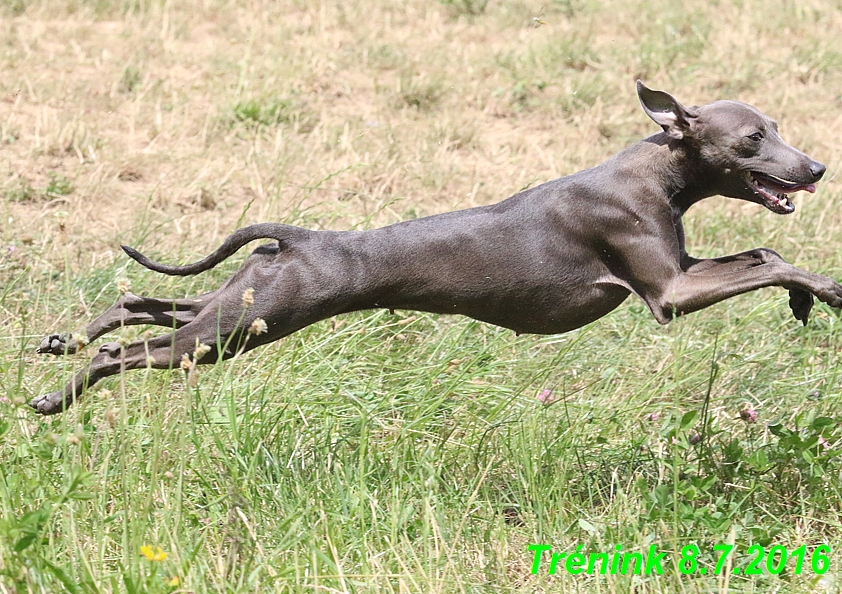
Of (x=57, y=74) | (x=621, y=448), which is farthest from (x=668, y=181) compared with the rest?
(x=57, y=74)

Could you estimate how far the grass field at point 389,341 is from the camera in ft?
13.8

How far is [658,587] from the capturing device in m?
4.09

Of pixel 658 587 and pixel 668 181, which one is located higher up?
pixel 668 181

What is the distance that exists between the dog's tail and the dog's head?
163cm

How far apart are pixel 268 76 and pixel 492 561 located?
217 inches

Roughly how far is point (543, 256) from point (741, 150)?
940 millimetres

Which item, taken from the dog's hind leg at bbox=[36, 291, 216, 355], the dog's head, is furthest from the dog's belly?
→ the dog's hind leg at bbox=[36, 291, 216, 355]

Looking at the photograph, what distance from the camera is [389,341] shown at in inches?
235

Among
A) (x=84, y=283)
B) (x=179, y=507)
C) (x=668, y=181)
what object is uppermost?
(x=668, y=181)

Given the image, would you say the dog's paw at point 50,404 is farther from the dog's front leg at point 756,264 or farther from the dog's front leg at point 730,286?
the dog's front leg at point 756,264

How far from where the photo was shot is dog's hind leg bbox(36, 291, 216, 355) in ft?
16.5

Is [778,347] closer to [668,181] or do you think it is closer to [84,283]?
[668,181]

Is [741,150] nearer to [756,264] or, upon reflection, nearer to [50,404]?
[756,264]

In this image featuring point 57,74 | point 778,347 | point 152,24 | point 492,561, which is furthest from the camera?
point 152,24
